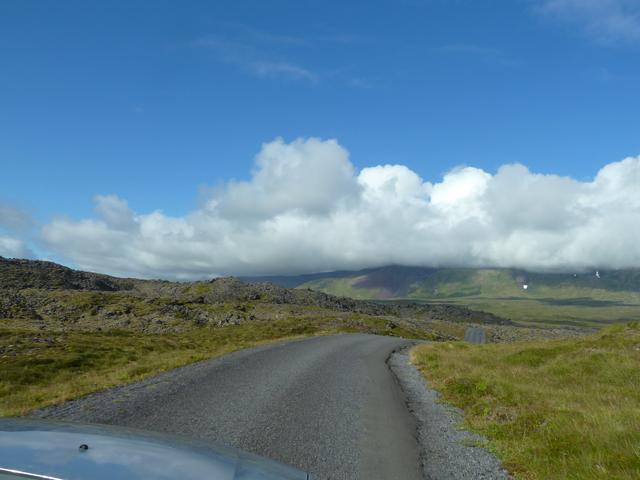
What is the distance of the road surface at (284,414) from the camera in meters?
9.01

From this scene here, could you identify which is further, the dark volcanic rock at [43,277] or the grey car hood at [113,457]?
the dark volcanic rock at [43,277]

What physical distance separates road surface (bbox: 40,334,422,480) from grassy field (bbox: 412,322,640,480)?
1.97 metres

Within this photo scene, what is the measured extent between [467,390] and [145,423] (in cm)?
1031

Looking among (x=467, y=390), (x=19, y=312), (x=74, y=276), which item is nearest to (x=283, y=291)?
(x=74, y=276)

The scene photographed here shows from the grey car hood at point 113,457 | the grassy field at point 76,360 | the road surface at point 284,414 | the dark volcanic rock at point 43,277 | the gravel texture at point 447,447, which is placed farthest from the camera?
the dark volcanic rock at point 43,277

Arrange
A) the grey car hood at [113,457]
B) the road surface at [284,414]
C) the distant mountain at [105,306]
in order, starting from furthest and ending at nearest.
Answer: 1. the distant mountain at [105,306]
2. the road surface at [284,414]
3. the grey car hood at [113,457]

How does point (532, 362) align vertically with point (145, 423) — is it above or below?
below

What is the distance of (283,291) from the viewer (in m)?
124

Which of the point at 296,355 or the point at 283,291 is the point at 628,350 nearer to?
the point at 296,355

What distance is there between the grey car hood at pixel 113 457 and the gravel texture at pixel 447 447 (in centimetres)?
515

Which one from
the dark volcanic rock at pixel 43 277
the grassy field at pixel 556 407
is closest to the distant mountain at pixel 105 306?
the dark volcanic rock at pixel 43 277

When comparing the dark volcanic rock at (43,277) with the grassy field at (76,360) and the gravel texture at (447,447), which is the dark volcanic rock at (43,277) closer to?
the grassy field at (76,360)

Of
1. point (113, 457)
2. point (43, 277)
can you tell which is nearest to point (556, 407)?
point (113, 457)

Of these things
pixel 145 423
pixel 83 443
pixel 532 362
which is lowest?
pixel 532 362
